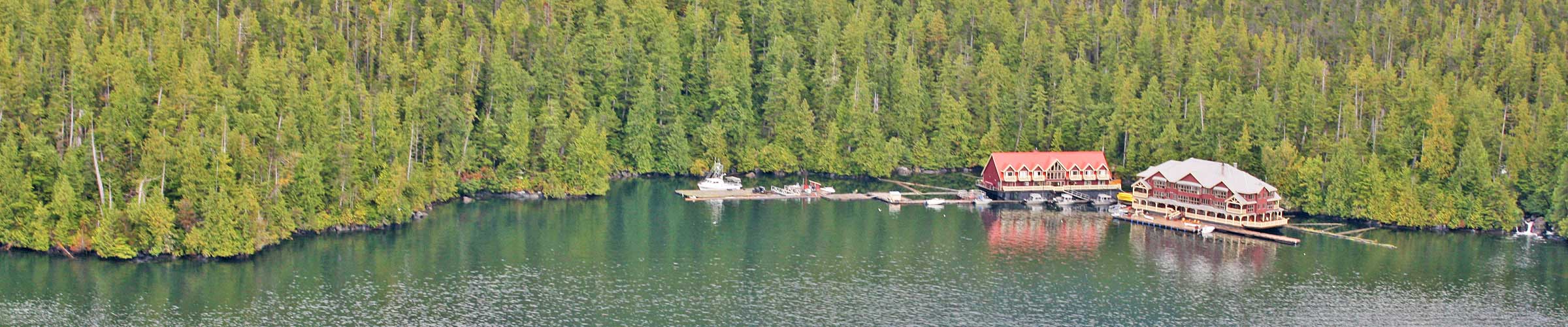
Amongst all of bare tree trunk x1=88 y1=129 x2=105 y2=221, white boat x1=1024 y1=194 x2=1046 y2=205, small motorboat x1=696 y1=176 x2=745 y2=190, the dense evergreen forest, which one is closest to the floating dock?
the dense evergreen forest

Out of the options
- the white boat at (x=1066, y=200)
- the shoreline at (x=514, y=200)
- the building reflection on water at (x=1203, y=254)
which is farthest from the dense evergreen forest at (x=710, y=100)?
the building reflection on water at (x=1203, y=254)

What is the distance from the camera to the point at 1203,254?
95.0m

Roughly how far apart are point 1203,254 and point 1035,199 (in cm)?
2611

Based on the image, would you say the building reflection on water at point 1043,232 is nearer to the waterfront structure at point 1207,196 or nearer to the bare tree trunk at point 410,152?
the waterfront structure at point 1207,196

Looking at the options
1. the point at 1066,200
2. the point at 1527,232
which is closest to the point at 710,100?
the point at 1066,200

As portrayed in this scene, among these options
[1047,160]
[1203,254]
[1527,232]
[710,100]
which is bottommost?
[1203,254]

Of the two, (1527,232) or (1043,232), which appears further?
(1043,232)

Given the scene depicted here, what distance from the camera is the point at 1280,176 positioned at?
114125mm

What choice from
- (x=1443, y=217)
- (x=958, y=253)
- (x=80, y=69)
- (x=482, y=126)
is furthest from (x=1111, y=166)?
(x=80, y=69)

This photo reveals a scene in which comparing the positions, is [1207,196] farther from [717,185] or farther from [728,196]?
[717,185]

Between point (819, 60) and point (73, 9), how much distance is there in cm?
6463

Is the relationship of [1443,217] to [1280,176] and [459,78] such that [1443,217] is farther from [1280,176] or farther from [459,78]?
[459,78]

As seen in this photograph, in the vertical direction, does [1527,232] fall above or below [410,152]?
below

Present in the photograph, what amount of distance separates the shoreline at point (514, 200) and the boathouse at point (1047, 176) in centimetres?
1557
